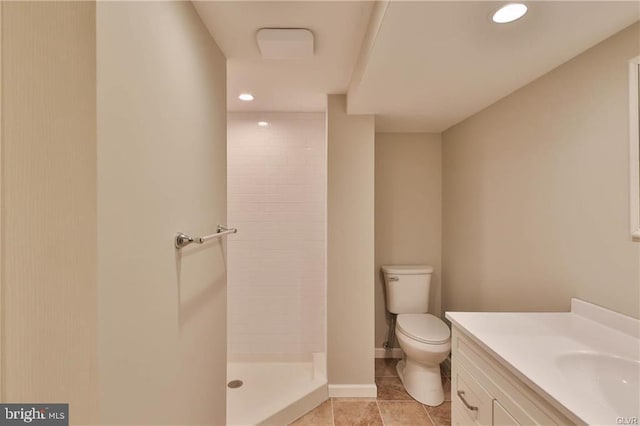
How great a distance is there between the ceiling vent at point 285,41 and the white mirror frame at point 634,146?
132 centimetres

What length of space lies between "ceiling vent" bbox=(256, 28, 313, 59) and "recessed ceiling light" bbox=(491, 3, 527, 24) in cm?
79

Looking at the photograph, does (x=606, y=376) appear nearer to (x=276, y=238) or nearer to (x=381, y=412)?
(x=381, y=412)

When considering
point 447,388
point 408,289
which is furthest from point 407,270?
point 447,388

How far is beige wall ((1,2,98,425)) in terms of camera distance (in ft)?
2.10

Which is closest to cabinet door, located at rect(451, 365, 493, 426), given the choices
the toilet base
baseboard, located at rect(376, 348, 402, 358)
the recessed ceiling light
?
the toilet base

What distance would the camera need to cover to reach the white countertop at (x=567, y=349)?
76 cm

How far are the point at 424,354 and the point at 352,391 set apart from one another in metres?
0.61

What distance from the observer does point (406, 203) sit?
9.05 feet

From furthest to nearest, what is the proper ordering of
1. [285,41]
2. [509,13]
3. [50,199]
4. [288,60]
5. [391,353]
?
[391,353]
[288,60]
[285,41]
[509,13]
[50,199]

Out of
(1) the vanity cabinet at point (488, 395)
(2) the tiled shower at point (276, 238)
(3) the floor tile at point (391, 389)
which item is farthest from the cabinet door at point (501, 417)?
(2) the tiled shower at point (276, 238)

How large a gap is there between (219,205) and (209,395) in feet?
3.02

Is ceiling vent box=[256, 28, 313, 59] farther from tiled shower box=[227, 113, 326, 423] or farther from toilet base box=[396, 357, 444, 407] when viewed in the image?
toilet base box=[396, 357, 444, 407]

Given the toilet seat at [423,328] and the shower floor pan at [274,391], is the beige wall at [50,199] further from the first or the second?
the toilet seat at [423,328]

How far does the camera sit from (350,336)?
216cm
